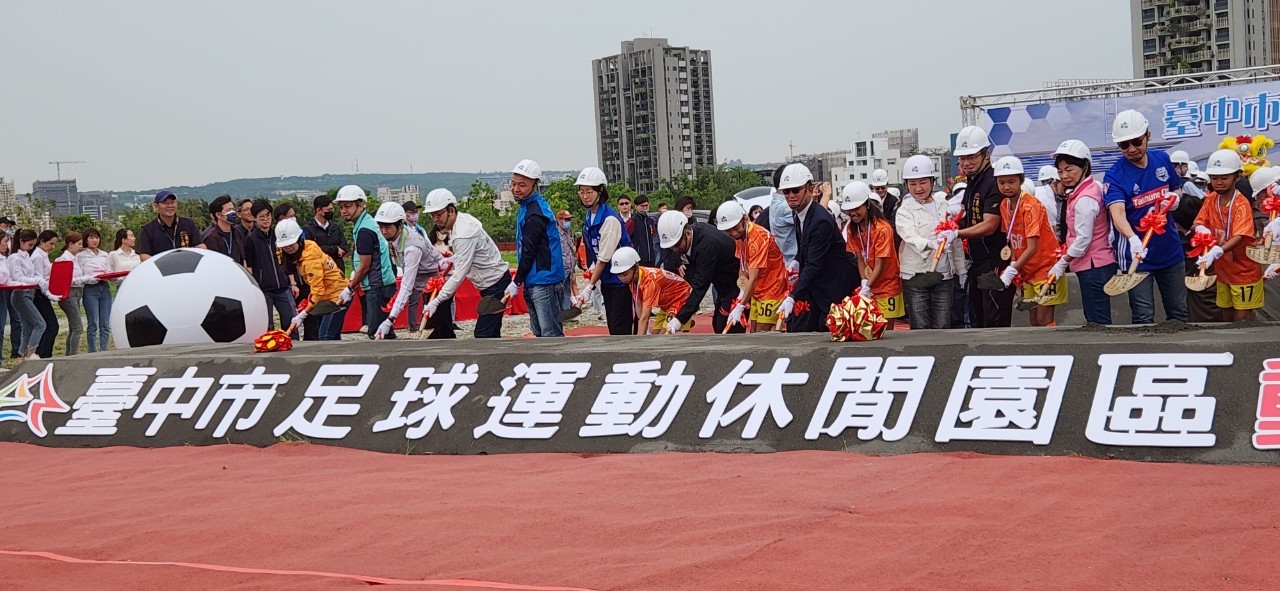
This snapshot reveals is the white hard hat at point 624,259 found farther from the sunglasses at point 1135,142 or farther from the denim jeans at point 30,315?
the denim jeans at point 30,315

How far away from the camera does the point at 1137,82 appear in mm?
24250

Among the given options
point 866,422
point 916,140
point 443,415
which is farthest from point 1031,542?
point 916,140

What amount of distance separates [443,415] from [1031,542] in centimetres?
420

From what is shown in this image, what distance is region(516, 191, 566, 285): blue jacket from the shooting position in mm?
10203

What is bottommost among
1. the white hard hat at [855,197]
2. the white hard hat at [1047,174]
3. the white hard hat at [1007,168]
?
the white hard hat at [855,197]

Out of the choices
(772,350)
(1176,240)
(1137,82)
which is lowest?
(772,350)

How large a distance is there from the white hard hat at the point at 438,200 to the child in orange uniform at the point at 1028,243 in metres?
4.86

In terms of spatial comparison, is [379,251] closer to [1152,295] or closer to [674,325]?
[674,325]

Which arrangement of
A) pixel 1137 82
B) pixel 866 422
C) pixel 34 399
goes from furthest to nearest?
pixel 1137 82
pixel 34 399
pixel 866 422

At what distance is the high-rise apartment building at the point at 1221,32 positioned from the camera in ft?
310

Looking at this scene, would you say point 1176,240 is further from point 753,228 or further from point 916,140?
point 916,140

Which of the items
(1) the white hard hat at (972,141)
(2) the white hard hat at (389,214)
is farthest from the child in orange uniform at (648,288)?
(1) the white hard hat at (972,141)

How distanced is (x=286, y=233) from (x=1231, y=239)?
8.78 metres

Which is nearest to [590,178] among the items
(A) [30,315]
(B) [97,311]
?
(B) [97,311]
